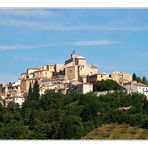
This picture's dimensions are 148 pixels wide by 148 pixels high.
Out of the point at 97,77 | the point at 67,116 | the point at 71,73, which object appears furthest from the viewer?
the point at 71,73

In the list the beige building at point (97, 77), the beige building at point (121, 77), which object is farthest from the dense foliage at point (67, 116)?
the beige building at point (97, 77)

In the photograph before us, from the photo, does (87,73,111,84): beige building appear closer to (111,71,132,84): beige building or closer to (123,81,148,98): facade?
(111,71,132,84): beige building

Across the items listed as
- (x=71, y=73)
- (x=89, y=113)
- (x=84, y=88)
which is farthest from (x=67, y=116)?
(x=71, y=73)

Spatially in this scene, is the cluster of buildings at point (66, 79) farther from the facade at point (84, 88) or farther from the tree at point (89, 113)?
the tree at point (89, 113)

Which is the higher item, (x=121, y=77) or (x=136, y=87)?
(x=121, y=77)

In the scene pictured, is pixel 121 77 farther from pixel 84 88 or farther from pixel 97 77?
pixel 97 77
